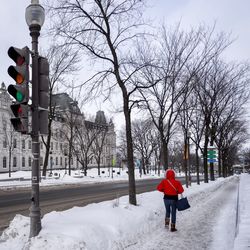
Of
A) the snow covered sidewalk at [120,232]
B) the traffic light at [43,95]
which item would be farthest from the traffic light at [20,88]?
the snow covered sidewalk at [120,232]

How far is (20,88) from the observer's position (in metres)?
7.12

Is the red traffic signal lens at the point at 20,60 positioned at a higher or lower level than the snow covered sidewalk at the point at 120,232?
higher

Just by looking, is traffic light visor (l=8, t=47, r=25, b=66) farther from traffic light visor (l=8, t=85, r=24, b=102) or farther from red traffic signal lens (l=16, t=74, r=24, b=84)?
traffic light visor (l=8, t=85, r=24, b=102)

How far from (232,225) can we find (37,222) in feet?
21.6

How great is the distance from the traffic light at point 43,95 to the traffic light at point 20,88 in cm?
43

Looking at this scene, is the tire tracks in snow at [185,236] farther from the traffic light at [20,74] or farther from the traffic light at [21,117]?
the traffic light at [20,74]

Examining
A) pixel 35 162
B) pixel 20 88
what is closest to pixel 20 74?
pixel 20 88

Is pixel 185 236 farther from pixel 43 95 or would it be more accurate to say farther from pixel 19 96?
pixel 19 96

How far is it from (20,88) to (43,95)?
2.02 ft

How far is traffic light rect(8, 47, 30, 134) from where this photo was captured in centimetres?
707

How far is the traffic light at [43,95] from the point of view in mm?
7492

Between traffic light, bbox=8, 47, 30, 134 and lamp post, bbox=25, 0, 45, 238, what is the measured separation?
1.08 ft

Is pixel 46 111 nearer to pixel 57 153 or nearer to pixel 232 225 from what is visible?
pixel 232 225

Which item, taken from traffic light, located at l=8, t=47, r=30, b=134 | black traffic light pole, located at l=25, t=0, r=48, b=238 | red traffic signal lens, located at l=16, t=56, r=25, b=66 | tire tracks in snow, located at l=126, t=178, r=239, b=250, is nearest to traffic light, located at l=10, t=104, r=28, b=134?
traffic light, located at l=8, t=47, r=30, b=134
